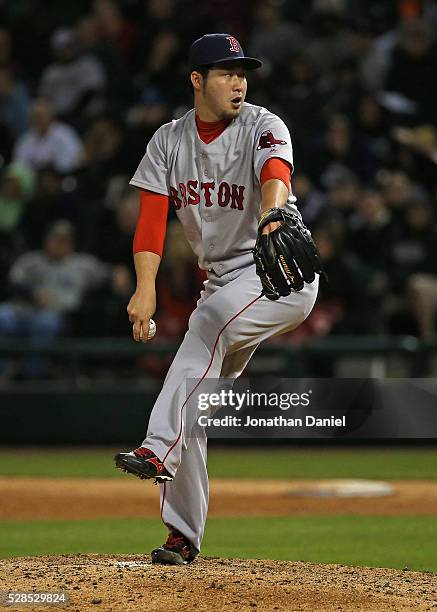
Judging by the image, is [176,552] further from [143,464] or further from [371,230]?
[371,230]

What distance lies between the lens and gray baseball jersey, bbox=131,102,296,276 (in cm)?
462

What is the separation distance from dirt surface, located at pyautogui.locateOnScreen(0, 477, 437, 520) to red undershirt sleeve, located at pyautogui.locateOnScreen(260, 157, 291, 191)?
3.42m

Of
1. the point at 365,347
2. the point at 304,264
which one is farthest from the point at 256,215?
the point at 365,347

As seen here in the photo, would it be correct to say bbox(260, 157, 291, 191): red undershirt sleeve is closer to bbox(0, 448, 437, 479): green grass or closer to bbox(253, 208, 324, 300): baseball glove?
bbox(253, 208, 324, 300): baseball glove

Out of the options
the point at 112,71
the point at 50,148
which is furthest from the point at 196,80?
the point at 112,71

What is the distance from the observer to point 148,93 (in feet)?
41.1

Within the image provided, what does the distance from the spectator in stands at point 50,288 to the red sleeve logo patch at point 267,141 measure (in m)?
6.06

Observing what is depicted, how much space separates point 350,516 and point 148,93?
255 inches

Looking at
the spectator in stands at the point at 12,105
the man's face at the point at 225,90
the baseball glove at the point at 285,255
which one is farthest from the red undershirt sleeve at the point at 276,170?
the spectator in stands at the point at 12,105

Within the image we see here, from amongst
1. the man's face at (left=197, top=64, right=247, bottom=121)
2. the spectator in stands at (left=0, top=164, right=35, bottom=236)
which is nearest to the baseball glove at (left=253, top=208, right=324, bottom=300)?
the man's face at (left=197, top=64, right=247, bottom=121)

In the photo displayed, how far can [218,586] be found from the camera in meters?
4.17

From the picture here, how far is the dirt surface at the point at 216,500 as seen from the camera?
24.6ft

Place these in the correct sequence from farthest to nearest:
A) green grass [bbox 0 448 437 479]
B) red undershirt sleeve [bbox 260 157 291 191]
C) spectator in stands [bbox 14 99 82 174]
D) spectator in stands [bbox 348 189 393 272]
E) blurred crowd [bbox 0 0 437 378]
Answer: spectator in stands [bbox 14 99 82 174]
spectator in stands [bbox 348 189 393 272]
blurred crowd [bbox 0 0 437 378]
green grass [bbox 0 448 437 479]
red undershirt sleeve [bbox 260 157 291 191]

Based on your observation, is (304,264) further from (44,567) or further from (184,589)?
(44,567)
